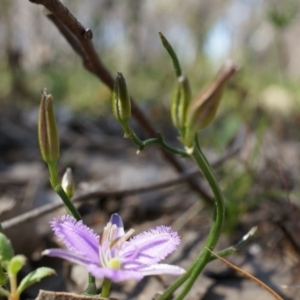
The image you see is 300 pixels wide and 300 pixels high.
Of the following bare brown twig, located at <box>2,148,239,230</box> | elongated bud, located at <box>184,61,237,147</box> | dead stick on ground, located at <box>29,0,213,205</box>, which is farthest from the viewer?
bare brown twig, located at <box>2,148,239,230</box>

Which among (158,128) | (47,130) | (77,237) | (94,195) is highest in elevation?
(47,130)

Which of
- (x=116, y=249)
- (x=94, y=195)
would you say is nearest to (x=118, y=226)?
(x=116, y=249)

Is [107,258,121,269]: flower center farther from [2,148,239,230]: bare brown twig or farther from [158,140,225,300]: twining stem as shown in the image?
[2,148,239,230]: bare brown twig

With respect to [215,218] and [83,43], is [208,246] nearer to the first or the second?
[215,218]

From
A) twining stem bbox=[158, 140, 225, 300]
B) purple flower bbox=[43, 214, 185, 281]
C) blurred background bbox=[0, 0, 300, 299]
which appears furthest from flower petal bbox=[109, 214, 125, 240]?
blurred background bbox=[0, 0, 300, 299]

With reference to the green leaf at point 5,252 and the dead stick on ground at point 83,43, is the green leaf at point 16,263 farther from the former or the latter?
the dead stick on ground at point 83,43

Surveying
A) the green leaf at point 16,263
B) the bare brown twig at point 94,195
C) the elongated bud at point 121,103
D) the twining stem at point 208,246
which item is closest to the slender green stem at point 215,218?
the twining stem at point 208,246
